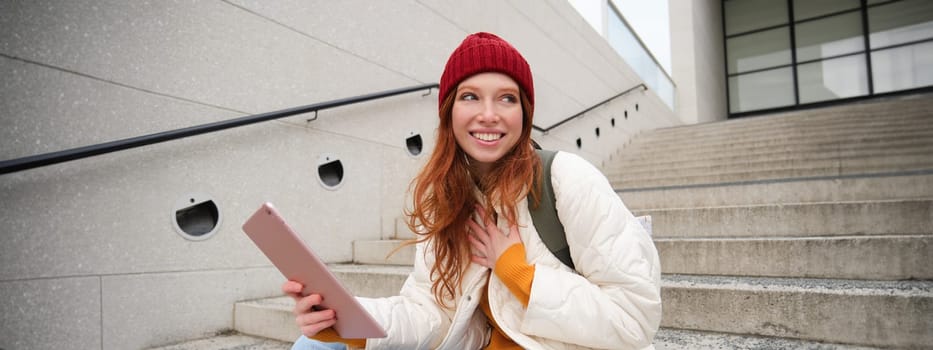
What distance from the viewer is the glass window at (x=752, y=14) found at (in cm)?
1340

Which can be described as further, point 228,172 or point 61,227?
point 228,172

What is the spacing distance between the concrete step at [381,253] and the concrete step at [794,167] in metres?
3.09

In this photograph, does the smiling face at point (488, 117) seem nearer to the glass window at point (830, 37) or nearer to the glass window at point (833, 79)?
the glass window at point (833, 79)

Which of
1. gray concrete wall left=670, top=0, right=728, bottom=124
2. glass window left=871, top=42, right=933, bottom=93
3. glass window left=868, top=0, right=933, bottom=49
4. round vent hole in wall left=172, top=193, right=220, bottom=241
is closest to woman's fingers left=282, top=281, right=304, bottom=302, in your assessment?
round vent hole in wall left=172, top=193, right=220, bottom=241

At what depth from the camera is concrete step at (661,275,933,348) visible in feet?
5.32

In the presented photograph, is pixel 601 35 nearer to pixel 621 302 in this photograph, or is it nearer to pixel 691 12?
pixel 691 12

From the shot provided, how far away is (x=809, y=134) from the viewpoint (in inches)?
219

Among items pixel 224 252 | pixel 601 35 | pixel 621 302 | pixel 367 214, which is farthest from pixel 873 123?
pixel 224 252

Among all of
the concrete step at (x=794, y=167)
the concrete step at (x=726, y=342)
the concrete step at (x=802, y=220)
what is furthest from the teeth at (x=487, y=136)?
the concrete step at (x=794, y=167)

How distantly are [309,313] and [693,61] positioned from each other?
1222cm

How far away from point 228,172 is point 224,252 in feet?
1.33

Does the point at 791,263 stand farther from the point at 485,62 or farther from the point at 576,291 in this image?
the point at 485,62

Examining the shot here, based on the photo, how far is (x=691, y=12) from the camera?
456 inches

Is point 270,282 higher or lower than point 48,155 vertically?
lower
